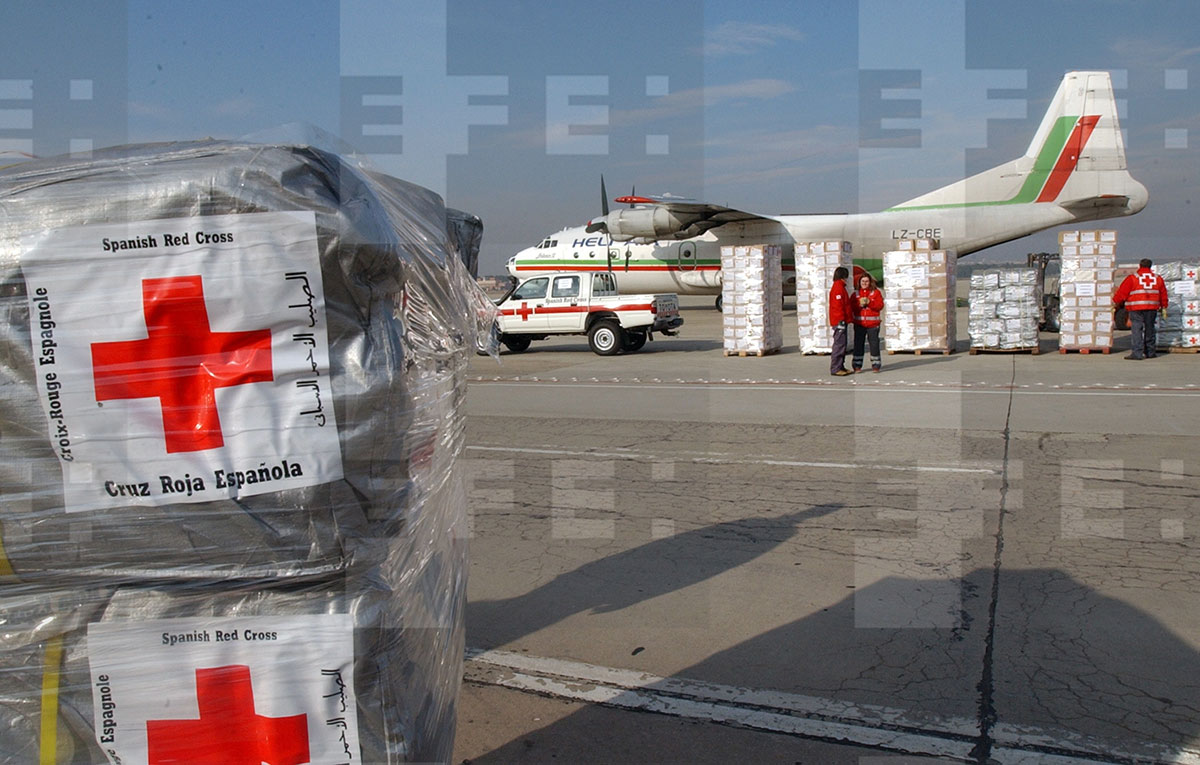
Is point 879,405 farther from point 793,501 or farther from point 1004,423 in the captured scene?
point 793,501

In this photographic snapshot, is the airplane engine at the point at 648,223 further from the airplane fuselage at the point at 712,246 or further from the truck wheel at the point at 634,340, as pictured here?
the truck wheel at the point at 634,340

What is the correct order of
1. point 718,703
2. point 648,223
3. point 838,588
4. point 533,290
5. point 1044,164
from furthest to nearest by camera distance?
point 648,223
point 1044,164
point 533,290
point 838,588
point 718,703

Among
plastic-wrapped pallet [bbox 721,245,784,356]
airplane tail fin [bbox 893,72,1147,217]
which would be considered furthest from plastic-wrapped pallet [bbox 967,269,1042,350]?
airplane tail fin [bbox 893,72,1147,217]

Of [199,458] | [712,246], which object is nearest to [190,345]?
[199,458]

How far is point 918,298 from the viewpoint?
64.0 feet

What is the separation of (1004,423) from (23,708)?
10658mm

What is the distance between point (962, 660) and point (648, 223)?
26137 millimetres

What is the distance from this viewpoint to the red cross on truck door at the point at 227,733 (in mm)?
2350

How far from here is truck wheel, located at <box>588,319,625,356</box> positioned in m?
21.3

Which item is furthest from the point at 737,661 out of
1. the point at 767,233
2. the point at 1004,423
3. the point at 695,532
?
the point at 767,233

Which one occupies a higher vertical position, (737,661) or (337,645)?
(337,645)

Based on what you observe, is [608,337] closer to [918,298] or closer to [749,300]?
[749,300]

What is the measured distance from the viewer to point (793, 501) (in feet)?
25.3

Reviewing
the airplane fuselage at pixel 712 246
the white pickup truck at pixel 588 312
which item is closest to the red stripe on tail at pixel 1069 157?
the airplane fuselage at pixel 712 246
